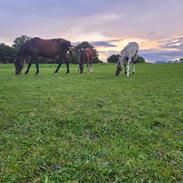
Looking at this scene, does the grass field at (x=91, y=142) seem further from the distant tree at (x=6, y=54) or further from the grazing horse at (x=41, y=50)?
the distant tree at (x=6, y=54)

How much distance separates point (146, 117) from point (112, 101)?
164cm

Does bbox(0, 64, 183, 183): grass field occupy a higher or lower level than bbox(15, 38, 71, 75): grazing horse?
lower

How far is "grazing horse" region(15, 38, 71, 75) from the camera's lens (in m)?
16.8

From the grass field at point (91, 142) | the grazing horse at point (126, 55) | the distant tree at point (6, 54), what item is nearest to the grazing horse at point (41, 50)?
the grazing horse at point (126, 55)

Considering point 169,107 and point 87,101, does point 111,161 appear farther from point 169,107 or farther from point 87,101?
point 87,101

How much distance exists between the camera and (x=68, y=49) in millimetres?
17984

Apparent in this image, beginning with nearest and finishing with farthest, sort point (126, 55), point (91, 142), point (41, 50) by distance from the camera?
point (91, 142), point (126, 55), point (41, 50)

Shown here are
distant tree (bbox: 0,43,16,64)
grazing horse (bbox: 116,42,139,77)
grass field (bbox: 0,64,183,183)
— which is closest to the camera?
grass field (bbox: 0,64,183,183)

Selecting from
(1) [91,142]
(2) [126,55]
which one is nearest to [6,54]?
(2) [126,55]

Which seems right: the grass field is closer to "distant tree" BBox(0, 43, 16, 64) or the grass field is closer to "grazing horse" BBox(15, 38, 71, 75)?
"grazing horse" BBox(15, 38, 71, 75)

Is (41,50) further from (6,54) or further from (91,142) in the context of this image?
(6,54)

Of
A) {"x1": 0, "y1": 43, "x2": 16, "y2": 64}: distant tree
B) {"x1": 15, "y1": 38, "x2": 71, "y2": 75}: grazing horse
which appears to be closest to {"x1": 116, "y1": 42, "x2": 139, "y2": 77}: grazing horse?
{"x1": 15, "y1": 38, "x2": 71, "y2": 75}: grazing horse

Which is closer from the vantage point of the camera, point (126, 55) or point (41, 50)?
point (126, 55)

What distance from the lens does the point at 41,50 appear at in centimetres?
1717
